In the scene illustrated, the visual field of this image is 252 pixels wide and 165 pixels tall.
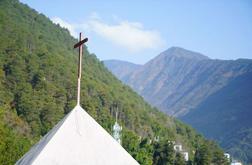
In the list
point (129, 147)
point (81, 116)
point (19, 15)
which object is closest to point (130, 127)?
point (129, 147)

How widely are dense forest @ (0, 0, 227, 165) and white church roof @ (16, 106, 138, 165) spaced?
22586mm

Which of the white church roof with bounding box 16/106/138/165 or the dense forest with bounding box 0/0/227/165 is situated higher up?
the dense forest with bounding box 0/0/227/165

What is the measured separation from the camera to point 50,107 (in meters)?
63.9

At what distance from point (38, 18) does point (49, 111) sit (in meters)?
74.7

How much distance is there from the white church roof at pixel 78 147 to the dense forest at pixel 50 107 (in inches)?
889

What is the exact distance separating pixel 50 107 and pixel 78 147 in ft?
187

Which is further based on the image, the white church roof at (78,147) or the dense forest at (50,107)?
the dense forest at (50,107)

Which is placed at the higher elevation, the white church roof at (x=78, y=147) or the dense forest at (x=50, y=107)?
the dense forest at (x=50, y=107)

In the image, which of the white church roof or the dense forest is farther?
the dense forest

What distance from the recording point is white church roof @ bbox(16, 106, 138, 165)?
24.3ft

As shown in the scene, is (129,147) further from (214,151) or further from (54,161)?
(54,161)

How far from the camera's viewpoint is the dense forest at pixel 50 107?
182 ft

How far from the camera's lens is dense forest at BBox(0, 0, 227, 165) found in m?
55.6

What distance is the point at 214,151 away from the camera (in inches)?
2485
